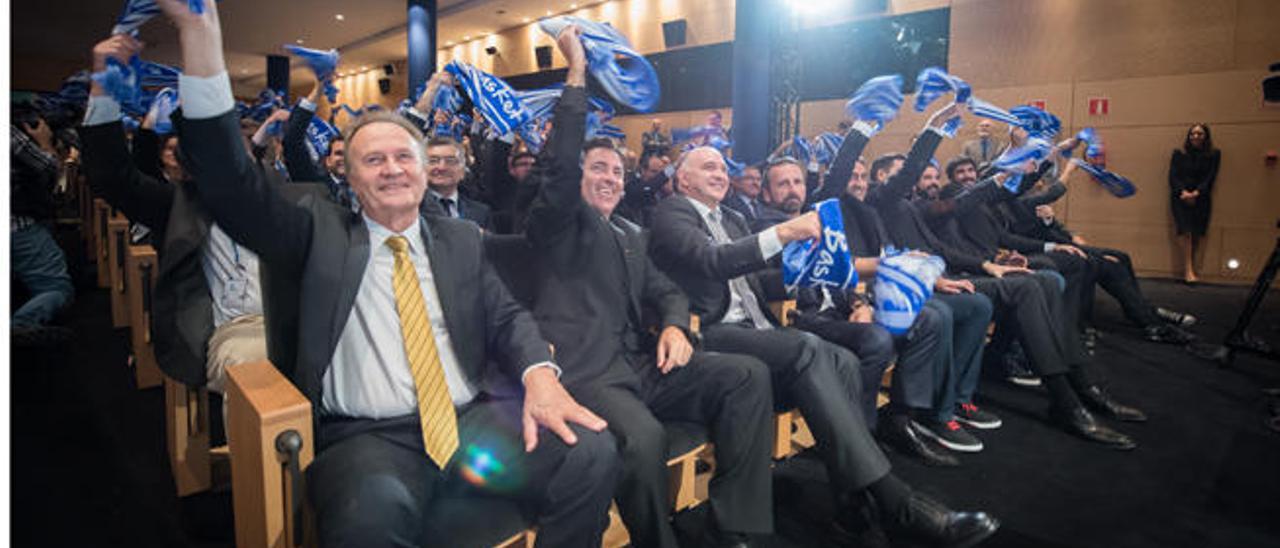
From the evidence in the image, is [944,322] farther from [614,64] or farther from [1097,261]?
[1097,261]

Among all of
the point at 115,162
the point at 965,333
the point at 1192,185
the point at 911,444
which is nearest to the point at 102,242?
the point at 115,162

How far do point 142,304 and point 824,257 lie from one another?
267cm

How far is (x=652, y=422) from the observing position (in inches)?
61.4

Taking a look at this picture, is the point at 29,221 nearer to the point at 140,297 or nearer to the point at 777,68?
the point at 140,297

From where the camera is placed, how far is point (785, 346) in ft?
Result: 6.56

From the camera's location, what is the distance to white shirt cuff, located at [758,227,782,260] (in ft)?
6.49

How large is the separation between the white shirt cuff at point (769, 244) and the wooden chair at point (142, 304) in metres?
2.23

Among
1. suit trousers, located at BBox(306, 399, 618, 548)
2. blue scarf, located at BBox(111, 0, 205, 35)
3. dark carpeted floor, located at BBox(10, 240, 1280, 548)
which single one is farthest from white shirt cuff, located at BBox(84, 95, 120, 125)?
dark carpeted floor, located at BBox(10, 240, 1280, 548)

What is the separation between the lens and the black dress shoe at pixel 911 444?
240 cm

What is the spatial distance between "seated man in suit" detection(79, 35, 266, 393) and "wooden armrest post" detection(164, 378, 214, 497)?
166mm

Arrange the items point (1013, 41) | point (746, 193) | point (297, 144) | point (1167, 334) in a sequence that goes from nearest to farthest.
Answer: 1. point (297, 144)
2. point (746, 193)
3. point (1167, 334)
4. point (1013, 41)

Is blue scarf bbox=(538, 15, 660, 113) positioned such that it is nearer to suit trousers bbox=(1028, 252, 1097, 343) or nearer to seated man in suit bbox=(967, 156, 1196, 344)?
suit trousers bbox=(1028, 252, 1097, 343)

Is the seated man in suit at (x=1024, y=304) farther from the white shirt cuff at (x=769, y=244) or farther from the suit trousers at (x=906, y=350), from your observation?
the white shirt cuff at (x=769, y=244)

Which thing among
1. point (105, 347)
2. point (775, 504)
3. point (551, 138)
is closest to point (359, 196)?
point (551, 138)
